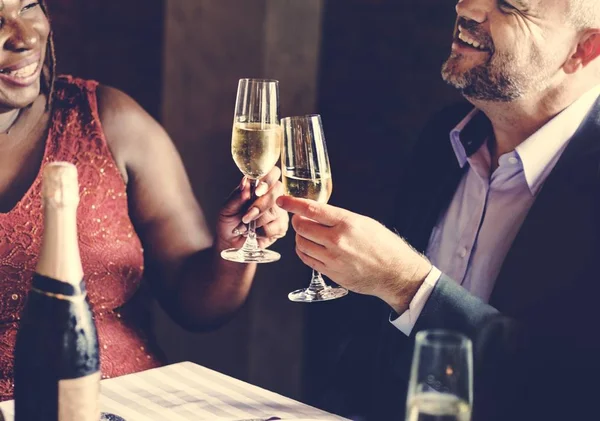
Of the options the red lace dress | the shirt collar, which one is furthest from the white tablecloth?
the shirt collar

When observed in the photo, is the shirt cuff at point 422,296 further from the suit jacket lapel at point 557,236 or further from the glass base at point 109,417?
the glass base at point 109,417

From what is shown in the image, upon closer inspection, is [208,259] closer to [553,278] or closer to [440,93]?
[553,278]

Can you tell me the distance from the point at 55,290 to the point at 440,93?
6.80 ft

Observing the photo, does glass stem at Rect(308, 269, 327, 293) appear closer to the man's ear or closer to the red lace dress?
the red lace dress

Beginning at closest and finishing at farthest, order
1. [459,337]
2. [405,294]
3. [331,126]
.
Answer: [459,337], [405,294], [331,126]

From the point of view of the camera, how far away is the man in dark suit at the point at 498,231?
5.10 feet

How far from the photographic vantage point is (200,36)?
332 centimetres

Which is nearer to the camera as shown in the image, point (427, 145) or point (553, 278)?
point (553, 278)

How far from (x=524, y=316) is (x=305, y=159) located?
553 mm

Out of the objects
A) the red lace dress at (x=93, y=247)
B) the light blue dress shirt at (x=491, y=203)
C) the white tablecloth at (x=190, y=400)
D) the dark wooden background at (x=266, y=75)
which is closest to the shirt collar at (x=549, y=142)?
the light blue dress shirt at (x=491, y=203)

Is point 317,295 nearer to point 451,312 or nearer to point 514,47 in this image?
point 451,312

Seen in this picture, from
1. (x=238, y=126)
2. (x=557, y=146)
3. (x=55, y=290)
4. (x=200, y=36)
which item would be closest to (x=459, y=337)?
(x=55, y=290)

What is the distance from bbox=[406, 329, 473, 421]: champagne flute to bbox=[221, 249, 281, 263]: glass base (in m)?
0.84

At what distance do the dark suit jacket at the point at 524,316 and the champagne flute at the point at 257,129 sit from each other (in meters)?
0.43
